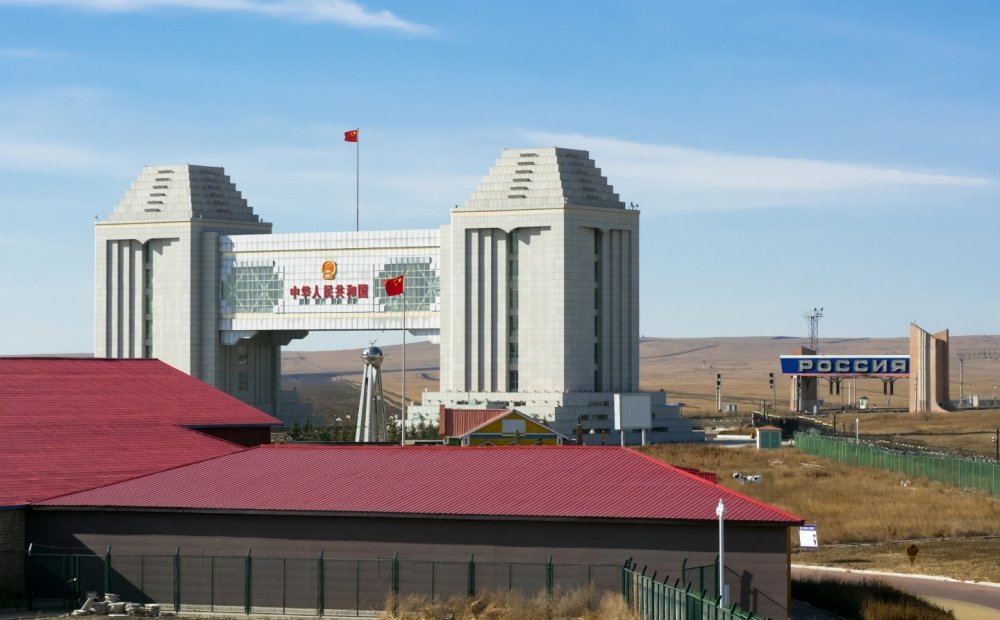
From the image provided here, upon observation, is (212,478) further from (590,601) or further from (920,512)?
(920,512)

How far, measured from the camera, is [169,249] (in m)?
138

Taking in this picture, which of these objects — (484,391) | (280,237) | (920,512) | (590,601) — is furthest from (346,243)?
(590,601)

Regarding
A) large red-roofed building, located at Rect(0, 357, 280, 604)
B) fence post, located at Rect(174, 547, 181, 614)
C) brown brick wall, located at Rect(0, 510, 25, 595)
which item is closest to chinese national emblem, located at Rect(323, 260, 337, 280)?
large red-roofed building, located at Rect(0, 357, 280, 604)

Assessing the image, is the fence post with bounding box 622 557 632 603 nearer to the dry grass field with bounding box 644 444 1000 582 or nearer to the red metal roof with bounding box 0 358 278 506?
the dry grass field with bounding box 644 444 1000 582

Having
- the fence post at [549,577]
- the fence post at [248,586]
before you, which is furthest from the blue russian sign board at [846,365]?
the fence post at [248,586]

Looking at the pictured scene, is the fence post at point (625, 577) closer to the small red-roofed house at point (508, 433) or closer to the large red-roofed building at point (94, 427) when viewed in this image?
the large red-roofed building at point (94, 427)

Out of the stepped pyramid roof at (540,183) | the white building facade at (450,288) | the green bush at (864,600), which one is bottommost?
the green bush at (864,600)

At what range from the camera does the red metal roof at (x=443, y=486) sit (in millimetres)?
46750

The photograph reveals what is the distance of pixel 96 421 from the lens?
61.1m

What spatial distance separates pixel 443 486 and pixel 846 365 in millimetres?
118612

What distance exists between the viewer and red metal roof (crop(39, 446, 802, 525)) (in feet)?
→ 153

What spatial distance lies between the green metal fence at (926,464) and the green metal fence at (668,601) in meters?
38.9

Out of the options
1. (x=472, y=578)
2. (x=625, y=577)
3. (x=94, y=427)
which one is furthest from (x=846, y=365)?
(x=625, y=577)

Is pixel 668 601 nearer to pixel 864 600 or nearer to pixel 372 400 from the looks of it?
pixel 864 600
